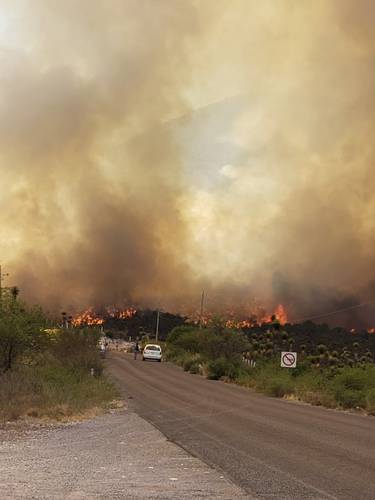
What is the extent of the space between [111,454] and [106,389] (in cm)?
1309

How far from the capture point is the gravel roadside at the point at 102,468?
838 cm

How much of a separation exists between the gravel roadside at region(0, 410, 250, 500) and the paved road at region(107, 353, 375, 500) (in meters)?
0.55

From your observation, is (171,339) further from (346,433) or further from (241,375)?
(346,433)

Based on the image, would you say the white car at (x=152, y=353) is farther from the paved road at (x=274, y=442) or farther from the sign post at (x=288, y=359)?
the paved road at (x=274, y=442)

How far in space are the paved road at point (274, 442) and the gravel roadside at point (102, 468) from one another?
1.80 feet

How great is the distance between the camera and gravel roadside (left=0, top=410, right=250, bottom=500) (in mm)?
8383

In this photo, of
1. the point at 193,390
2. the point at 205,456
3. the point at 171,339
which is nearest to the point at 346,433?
the point at 205,456

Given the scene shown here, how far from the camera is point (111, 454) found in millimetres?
12047

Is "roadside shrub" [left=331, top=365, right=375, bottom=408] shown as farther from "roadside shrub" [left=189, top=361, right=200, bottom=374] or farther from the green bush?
"roadside shrub" [left=189, top=361, right=200, bottom=374]

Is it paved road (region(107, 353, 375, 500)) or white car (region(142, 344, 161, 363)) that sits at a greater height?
white car (region(142, 344, 161, 363))

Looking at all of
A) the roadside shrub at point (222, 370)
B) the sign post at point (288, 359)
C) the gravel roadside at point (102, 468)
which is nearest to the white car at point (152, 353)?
the roadside shrub at point (222, 370)

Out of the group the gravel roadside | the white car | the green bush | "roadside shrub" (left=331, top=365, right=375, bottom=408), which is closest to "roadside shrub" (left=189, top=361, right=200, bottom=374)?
the white car

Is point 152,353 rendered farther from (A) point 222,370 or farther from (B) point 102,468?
(B) point 102,468

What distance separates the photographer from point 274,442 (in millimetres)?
14297
